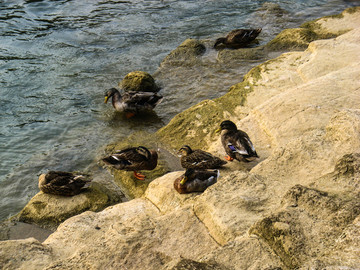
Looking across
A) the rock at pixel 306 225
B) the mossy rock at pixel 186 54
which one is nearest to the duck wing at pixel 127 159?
the rock at pixel 306 225

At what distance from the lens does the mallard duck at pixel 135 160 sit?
778 centimetres

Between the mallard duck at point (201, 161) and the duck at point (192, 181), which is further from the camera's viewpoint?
the mallard duck at point (201, 161)

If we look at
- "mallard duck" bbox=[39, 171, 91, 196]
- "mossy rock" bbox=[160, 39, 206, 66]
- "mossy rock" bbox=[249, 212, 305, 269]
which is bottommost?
"mallard duck" bbox=[39, 171, 91, 196]

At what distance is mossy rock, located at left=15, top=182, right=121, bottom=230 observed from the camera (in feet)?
22.8

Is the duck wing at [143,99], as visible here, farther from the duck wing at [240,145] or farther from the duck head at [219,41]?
the duck head at [219,41]

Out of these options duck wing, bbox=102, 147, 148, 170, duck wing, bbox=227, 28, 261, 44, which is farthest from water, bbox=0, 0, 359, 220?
duck wing, bbox=102, 147, 148, 170

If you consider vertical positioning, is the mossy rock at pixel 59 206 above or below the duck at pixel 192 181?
below

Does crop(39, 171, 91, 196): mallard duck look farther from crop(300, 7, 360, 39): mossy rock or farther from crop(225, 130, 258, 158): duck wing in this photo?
crop(300, 7, 360, 39): mossy rock

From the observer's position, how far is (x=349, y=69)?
841cm

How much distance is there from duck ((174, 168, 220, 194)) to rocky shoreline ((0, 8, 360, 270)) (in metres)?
0.11

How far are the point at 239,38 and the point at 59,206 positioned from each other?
9.45 meters

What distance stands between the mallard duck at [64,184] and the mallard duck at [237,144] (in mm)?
2532

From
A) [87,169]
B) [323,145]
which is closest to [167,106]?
[87,169]

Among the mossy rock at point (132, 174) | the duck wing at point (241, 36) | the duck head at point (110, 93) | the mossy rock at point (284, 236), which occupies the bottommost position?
the mossy rock at point (132, 174)
